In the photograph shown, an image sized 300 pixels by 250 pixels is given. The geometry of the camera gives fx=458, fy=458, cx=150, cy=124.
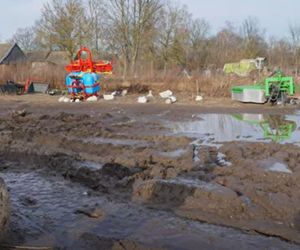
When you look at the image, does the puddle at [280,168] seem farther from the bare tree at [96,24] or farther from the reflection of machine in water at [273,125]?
the bare tree at [96,24]

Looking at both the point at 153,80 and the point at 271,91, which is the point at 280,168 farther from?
the point at 153,80

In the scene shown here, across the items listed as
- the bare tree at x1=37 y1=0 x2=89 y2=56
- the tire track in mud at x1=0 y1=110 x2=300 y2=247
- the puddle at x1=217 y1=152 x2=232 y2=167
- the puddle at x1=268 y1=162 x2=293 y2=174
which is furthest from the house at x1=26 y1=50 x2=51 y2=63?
the puddle at x1=268 y1=162 x2=293 y2=174

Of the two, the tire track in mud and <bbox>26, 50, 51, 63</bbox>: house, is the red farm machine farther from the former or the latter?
<bbox>26, 50, 51, 63</bbox>: house

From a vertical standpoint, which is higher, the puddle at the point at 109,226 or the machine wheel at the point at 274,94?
the machine wheel at the point at 274,94

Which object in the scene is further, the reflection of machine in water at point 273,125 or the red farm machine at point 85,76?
the red farm machine at point 85,76

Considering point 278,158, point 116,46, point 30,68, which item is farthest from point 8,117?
point 116,46

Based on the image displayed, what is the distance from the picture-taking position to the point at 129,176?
8164mm

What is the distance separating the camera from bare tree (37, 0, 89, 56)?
150 ft

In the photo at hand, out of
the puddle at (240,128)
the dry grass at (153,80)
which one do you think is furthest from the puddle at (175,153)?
the dry grass at (153,80)

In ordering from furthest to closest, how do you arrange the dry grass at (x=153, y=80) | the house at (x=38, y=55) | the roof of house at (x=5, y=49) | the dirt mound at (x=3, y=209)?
the house at (x=38, y=55)
the roof of house at (x=5, y=49)
the dry grass at (x=153, y=80)
the dirt mound at (x=3, y=209)

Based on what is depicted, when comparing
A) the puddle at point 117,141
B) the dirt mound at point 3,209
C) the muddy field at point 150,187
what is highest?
the dirt mound at point 3,209

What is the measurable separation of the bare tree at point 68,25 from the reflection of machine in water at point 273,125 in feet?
99.1

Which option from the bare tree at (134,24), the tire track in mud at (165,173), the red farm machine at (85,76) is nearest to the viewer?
the tire track in mud at (165,173)

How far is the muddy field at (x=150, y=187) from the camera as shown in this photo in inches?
222
